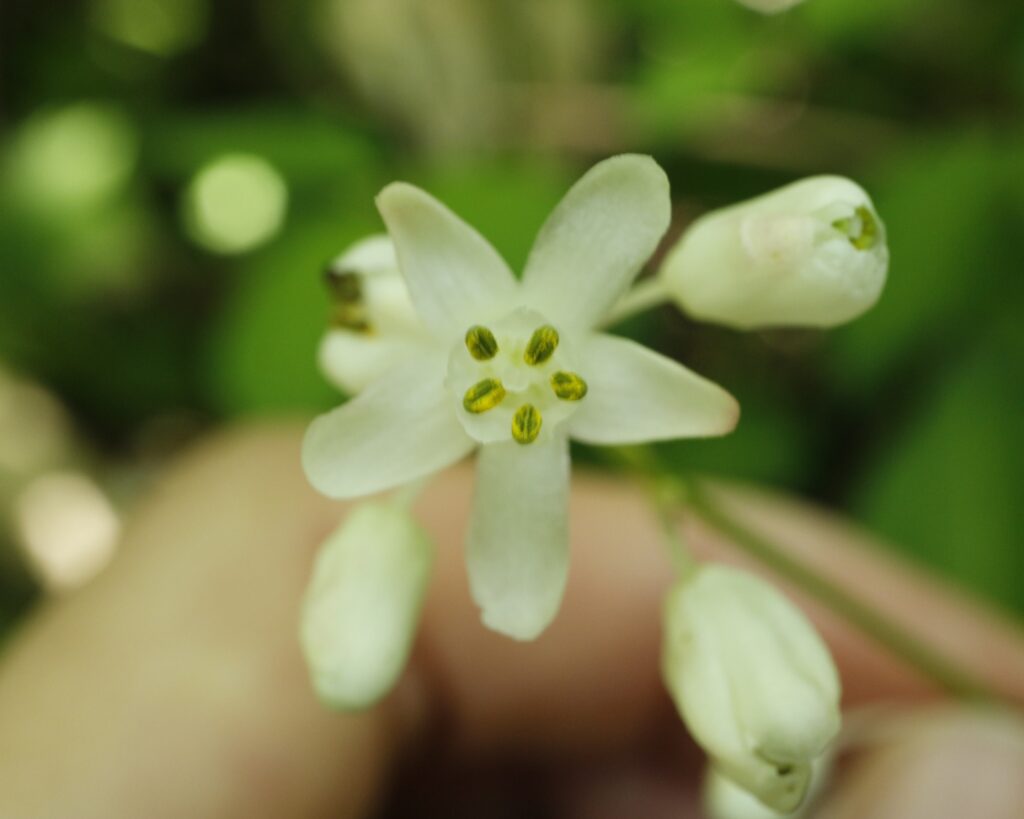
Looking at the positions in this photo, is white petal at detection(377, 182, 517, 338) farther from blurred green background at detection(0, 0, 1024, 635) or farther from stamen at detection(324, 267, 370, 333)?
blurred green background at detection(0, 0, 1024, 635)

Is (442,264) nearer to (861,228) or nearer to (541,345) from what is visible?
(541,345)

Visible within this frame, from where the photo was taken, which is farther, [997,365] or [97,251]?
[97,251]

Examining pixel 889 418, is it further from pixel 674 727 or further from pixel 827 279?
pixel 827 279

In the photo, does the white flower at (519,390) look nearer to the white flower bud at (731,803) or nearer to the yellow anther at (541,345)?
the yellow anther at (541,345)

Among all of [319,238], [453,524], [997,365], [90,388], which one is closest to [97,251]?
[90,388]

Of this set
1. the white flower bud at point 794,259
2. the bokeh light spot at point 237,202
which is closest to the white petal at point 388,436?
the white flower bud at point 794,259

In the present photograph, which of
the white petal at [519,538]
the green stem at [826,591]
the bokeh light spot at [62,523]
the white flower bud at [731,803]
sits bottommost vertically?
the bokeh light spot at [62,523]

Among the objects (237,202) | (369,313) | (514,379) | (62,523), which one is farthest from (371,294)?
(62,523)
